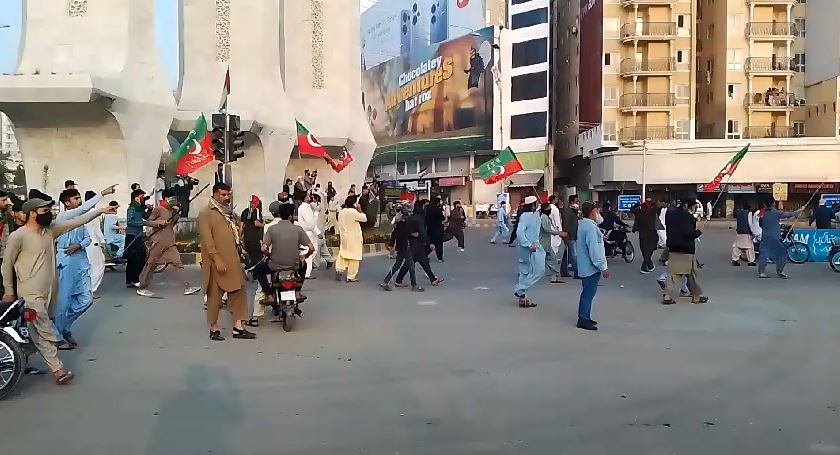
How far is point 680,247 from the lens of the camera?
11.0m

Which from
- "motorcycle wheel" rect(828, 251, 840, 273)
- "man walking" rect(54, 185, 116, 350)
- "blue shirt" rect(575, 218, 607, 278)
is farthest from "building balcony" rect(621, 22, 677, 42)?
"man walking" rect(54, 185, 116, 350)

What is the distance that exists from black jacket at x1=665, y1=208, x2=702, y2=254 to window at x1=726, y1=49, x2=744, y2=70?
44.9m

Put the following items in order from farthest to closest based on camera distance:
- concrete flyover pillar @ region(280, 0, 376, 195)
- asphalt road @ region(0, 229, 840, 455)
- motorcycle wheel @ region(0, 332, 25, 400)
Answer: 1. concrete flyover pillar @ region(280, 0, 376, 195)
2. motorcycle wheel @ region(0, 332, 25, 400)
3. asphalt road @ region(0, 229, 840, 455)

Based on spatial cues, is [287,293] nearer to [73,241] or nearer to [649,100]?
[73,241]

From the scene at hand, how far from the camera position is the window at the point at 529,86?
61.4m

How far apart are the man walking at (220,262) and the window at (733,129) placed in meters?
48.5

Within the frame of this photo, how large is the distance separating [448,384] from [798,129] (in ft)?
173

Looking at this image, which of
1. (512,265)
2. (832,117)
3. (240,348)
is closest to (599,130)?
(832,117)

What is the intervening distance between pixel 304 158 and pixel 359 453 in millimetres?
27719

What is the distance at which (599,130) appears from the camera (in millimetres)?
52375

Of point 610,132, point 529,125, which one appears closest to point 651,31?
point 610,132

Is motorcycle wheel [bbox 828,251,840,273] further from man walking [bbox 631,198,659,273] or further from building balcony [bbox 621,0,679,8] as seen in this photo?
building balcony [bbox 621,0,679,8]

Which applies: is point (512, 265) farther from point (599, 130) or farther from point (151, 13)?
point (599, 130)

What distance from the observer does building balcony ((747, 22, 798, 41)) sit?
51031 millimetres
